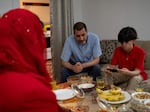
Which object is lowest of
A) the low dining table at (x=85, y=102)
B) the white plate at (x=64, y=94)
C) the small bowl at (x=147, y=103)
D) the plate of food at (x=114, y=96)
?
the low dining table at (x=85, y=102)

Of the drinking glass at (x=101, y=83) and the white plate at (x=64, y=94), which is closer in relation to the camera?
the white plate at (x=64, y=94)

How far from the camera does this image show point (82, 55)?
10.5ft

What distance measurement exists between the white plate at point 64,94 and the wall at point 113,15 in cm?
232

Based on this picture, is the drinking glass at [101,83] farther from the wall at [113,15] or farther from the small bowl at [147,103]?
the wall at [113,15]

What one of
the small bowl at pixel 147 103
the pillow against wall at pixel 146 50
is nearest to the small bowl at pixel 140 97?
the small bowl at pixel 147 103

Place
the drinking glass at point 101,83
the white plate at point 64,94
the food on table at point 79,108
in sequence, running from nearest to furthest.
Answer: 1. the food on table at point 79,108
2. the white plate at point 64,94
3. the drinking glass at point 101,83

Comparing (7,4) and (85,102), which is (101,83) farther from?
(7,4)

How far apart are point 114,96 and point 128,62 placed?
103cm

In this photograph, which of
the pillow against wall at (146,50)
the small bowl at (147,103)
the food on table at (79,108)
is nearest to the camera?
the small bowl at (147,103)

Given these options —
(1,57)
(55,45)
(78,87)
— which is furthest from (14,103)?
(55,45)

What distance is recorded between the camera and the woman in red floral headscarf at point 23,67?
3.02 feet

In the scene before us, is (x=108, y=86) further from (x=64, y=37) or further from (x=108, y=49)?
(x=64, y=37)

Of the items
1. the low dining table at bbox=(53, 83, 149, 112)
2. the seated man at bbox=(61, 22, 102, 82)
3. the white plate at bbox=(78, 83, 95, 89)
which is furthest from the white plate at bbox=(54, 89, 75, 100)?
the seated man at bbox=(61, 22, 102, 82)

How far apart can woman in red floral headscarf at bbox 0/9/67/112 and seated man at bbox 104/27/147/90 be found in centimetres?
131
